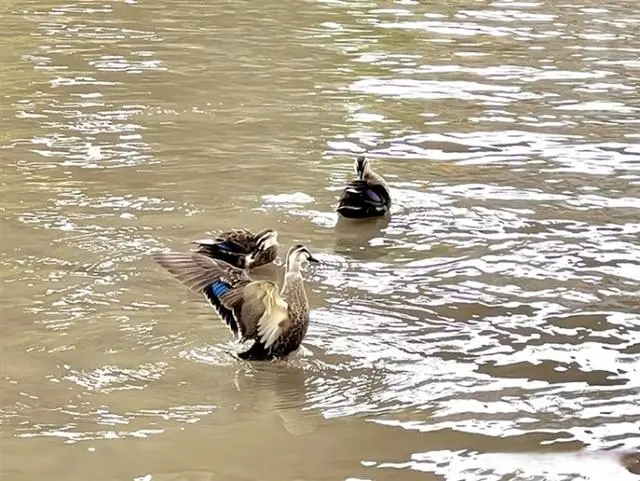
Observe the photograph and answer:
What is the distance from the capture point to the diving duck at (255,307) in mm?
6566

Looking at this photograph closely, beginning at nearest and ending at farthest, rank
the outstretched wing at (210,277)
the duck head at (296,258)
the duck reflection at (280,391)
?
the duck reflection at (280,391) < the outstretched wing at (210,277) < the duck head at (296,258)

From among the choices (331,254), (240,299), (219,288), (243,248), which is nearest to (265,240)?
(243,248)

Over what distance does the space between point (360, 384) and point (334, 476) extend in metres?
1.00

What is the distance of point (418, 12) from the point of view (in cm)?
1947

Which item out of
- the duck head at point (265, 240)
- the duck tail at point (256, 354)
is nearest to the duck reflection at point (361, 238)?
the duck head at point (265, 240)

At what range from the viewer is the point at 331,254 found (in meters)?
8.55

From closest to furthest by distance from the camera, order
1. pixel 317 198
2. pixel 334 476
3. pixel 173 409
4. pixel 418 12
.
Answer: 1. pixel 334 476
2. pixel 173 409
3. pixel 317 198
4. pixel 418 12

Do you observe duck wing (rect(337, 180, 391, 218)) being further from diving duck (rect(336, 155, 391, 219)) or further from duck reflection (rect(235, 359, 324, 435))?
duck reflection (rect(235, 359, 324, 435))

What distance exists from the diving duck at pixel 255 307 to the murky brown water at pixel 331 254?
12cm

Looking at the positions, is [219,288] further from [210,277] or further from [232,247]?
[232,247]

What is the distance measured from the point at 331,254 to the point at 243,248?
2.33 ft

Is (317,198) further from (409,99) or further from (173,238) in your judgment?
(409,99)

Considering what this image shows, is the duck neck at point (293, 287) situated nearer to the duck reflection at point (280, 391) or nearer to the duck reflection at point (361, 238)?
the duck reflection at point (280, 391)

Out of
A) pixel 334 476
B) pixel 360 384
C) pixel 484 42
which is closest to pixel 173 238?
pixel 360 384
